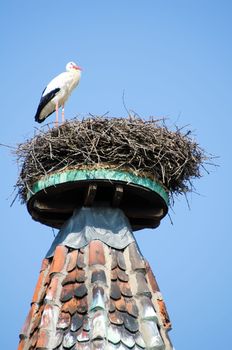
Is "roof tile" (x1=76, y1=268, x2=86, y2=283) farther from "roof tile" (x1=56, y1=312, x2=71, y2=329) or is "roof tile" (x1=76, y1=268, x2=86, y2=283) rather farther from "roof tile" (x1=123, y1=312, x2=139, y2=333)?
"roof tile" (x1=123, y1=312, x2=139, y2=333)

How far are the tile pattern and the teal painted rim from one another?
0.54 metres

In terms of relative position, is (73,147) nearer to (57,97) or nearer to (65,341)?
(65,341)

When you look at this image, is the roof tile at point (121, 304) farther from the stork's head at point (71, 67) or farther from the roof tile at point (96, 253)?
the stork's head at point (71, 67)

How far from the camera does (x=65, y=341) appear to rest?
575cm

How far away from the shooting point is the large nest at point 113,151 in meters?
6.95

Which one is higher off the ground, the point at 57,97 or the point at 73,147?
the point at 57,97

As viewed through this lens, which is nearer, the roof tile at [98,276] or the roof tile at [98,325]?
the roof tile at [98,325]

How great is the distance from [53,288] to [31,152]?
62.6 inches

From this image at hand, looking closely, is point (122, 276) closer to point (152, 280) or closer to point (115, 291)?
point (115, 291)

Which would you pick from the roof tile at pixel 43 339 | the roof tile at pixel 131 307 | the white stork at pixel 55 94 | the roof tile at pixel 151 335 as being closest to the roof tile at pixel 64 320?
the roof tile at pixel 43 339

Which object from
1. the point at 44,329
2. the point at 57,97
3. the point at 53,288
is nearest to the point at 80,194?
the point at 53,288

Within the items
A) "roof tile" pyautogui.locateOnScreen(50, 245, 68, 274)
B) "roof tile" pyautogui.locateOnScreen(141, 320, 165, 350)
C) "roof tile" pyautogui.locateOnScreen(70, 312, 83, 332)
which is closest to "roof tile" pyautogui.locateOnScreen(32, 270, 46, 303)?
"roof tile" pyautogui.locateOnScreen(50, 245, 68, 274)

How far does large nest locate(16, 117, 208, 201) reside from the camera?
22.8ft

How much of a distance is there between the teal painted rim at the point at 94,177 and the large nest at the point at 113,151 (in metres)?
0.05
